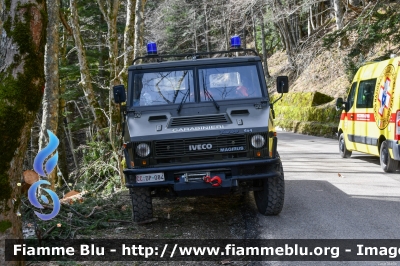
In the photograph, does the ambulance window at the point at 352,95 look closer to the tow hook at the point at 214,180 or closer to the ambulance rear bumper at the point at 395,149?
the ambulance rear bumper at the point at 395,149

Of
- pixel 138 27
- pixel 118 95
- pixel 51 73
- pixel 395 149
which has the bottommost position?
pixel 395 149

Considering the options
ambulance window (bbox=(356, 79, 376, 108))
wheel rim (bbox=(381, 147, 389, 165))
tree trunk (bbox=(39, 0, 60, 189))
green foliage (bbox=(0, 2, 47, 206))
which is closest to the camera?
green foliage (bbox=(0, 2, 47, 206))

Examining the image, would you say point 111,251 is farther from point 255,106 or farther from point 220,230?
point 255,106

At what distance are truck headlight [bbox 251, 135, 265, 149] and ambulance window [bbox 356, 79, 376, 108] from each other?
6043 millimetres

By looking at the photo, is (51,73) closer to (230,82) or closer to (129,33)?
(129,33)

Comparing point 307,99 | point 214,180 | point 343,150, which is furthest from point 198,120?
point 307,99

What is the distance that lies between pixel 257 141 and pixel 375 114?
582 centimetres

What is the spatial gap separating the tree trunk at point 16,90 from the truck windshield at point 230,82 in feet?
10.5

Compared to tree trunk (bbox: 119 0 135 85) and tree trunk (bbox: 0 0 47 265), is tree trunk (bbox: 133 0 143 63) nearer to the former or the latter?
tree trunk (bbox: 119 0 135 85)

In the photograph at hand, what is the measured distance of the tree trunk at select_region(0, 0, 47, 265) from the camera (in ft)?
16.0

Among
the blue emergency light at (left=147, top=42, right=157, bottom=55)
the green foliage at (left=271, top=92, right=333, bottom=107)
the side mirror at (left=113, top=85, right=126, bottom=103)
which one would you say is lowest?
the green foliage at (left=271, top=92, right=333, bottom=107)

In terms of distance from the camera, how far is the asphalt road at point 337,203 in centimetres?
673

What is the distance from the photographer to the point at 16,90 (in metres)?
4.95

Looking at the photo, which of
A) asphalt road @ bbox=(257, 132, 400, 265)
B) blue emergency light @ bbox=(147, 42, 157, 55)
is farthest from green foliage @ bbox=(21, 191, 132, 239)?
blue emergency light @ bbox=(147, 42, 157, 55)
